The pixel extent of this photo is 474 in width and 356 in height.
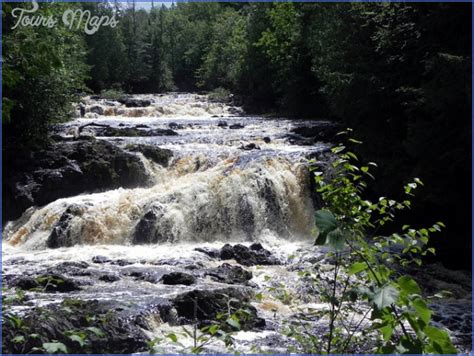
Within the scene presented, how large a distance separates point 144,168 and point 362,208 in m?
13.5

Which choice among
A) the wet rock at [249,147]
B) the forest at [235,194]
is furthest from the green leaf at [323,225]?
the wet rock at [249,147]

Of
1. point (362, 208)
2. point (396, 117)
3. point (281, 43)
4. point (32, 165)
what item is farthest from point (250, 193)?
point (281, 43)

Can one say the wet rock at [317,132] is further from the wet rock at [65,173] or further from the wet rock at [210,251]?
the wet rock at [210,251]

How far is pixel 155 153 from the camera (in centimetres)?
1633

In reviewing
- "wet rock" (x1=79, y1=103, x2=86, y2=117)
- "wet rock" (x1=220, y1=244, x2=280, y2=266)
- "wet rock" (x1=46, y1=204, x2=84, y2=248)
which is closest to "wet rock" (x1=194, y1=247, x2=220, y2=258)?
"wet rock" (x1=220, y1=244, x2=280, y2=266)

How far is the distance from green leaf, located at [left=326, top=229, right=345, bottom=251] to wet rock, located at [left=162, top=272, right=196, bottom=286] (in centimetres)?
772

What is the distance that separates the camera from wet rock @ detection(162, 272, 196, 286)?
934cm

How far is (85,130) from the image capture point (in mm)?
19547

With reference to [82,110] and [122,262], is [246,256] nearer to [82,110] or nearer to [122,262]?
[122,262]

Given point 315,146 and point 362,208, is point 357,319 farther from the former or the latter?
point 315,146

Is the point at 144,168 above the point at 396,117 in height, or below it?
below

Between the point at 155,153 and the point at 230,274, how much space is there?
7.18 m

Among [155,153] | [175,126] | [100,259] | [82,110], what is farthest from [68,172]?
[82,110]

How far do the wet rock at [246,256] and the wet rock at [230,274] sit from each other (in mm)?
863
